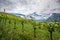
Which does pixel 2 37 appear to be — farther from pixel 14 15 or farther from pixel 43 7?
pixel 43 7

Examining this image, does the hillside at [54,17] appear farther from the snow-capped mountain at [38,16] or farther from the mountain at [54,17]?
the snow-capped mountain at [38,16]

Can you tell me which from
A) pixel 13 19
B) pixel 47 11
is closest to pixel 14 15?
pixel 13 19

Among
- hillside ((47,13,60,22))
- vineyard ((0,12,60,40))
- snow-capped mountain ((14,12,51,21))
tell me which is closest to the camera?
vineyard ((0,12,60,40))

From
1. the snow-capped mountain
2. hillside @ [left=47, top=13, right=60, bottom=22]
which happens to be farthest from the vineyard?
the snow-capped mountain

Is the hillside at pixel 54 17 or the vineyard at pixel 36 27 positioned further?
the hillside at pixel 54 17

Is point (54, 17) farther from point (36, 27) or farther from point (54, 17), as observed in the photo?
point (36, 27)

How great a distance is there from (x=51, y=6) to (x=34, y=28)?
287 cm

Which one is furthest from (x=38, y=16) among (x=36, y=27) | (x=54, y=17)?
(x=36, y=27)

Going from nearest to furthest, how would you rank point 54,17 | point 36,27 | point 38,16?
point 36,27
point 54,17
point 38,16

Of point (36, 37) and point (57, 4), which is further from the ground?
point (57, 4)

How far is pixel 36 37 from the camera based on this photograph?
543 inches

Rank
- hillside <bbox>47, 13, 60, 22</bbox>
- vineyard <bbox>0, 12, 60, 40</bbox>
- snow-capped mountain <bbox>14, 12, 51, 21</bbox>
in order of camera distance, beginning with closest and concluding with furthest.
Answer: vineyard <bbox>0, 12, 60, 40</bbox> < hillside <bbox>47, 13, 60, 22</bbox> < snow-capped mountain <bbox>14, 12, 51, 21</bbox>

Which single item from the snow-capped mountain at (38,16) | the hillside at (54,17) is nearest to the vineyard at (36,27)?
the hillside at (54,17)

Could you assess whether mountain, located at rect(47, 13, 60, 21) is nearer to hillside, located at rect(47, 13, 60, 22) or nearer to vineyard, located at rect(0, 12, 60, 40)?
hillside, located at rect(47, 13, 60, 22)
